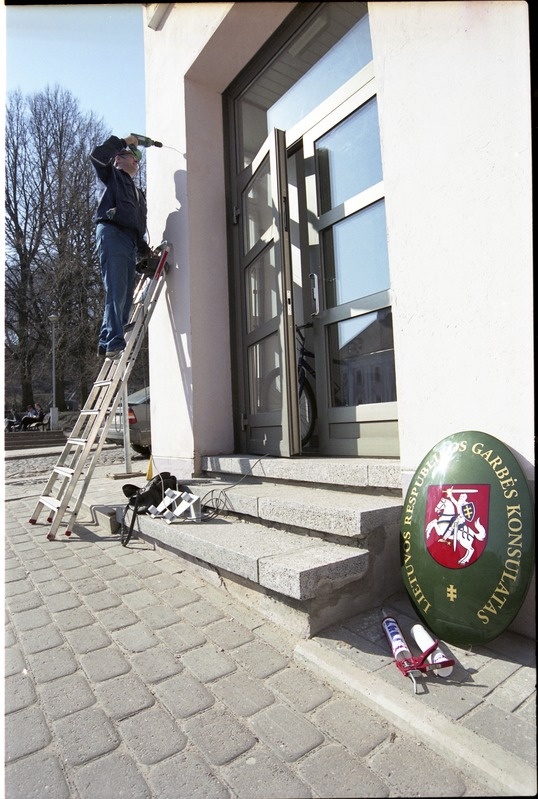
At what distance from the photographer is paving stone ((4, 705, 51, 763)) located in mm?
1422

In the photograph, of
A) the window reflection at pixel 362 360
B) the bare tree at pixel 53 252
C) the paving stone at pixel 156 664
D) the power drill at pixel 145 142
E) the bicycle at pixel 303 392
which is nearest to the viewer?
the paving stone at pixel 156 664

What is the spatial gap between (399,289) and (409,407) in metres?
0.62

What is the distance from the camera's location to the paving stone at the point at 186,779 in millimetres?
1227

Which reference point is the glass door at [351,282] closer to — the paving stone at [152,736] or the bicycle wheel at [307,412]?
the bicycle wheel at [307,412]

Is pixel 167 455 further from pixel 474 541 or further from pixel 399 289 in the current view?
pixel 474 541

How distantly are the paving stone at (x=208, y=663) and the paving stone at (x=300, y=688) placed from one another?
0.68ft

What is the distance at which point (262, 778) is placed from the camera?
126 centimetres

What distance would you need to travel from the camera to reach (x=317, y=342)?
3.70 metres

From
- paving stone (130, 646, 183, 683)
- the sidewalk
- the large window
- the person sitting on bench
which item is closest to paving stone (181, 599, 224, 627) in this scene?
the sidewalk

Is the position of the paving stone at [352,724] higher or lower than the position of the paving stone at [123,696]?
higher

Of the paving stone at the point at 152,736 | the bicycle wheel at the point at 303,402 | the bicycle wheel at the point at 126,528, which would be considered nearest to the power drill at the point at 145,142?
the bicycle wheel at the point at 303,402

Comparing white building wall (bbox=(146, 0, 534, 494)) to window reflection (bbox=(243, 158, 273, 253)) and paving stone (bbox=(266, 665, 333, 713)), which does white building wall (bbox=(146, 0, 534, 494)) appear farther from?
window reflection (bbox=(243, 158, 273, 253))

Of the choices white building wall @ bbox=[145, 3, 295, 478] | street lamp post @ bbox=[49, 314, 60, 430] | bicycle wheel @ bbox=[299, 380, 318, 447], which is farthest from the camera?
street lamp post @ bbox=[49, 314, 60, 430]

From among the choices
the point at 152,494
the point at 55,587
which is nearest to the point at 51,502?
the point at 152,494
